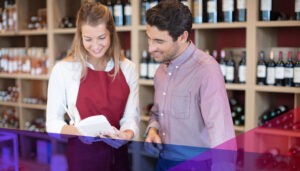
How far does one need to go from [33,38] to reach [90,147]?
3.10 m

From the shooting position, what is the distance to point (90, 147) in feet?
3.92

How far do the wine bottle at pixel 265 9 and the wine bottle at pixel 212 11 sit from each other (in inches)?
13.0

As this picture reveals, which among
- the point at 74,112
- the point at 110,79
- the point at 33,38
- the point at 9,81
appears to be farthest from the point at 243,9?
the point at 9,81

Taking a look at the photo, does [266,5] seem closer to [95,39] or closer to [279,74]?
[279,74]

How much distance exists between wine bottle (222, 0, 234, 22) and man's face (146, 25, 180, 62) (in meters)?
1.40

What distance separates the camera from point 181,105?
1.41 meters

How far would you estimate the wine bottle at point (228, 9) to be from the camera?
106 inches

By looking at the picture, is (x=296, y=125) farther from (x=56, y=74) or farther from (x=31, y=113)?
(x=31, y=113)

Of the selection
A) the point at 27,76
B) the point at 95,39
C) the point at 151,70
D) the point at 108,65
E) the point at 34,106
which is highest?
the point at 95,39

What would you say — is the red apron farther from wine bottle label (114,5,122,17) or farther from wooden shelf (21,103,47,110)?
wooden shelf (21,103,47,110)

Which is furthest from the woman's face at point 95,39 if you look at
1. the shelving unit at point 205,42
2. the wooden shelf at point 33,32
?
the wooden shelf at point 33,32

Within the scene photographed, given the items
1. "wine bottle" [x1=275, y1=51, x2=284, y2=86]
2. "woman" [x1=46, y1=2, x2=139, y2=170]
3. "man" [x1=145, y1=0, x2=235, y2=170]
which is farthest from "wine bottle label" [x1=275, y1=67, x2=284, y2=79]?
"man" [x1=145, y1=0, x2=235, y2=170]

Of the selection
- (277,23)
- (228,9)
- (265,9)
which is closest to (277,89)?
(277,23)

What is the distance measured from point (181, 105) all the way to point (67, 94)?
533 mm
